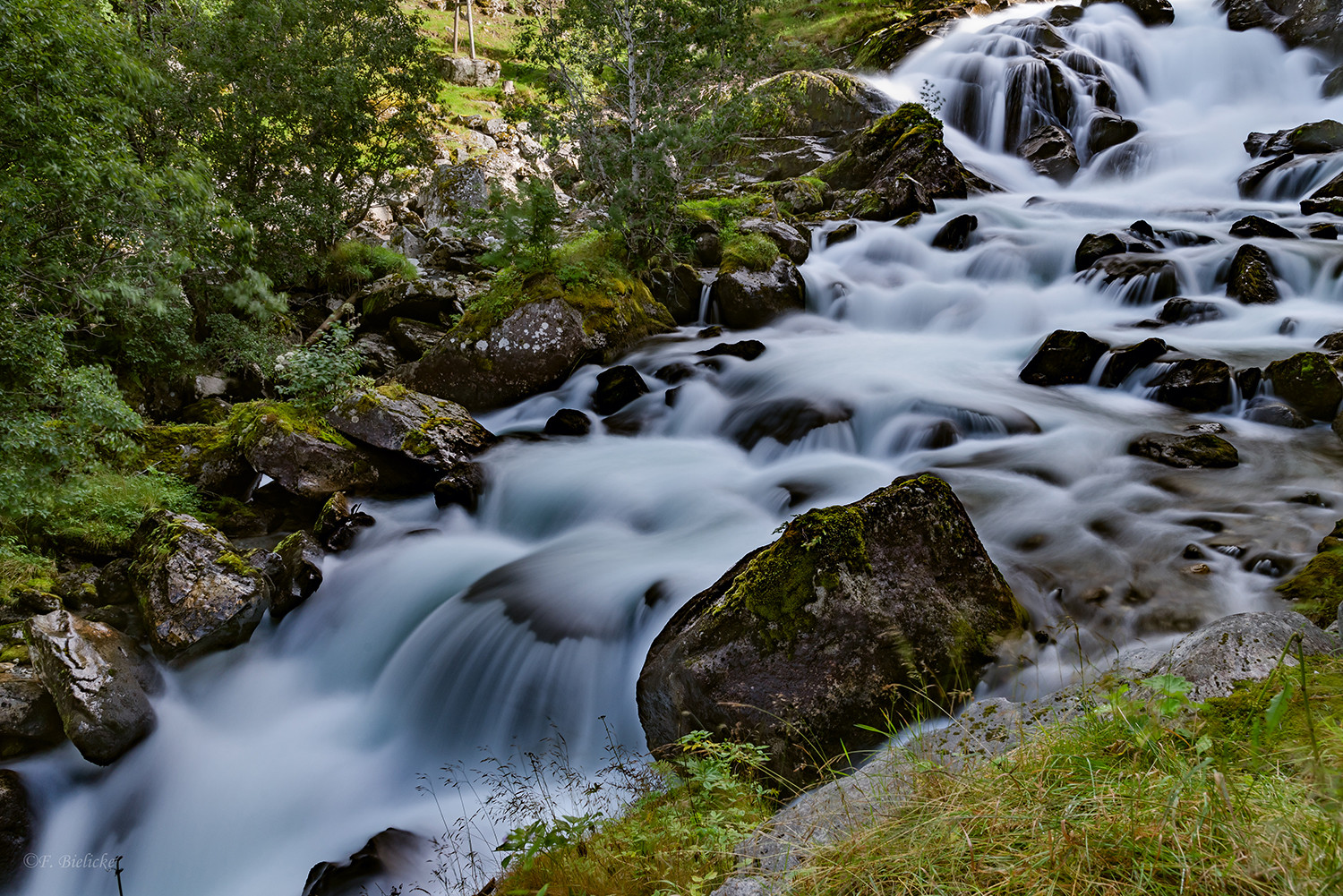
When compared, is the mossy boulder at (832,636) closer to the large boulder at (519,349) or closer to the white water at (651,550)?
the white water at (651,550)

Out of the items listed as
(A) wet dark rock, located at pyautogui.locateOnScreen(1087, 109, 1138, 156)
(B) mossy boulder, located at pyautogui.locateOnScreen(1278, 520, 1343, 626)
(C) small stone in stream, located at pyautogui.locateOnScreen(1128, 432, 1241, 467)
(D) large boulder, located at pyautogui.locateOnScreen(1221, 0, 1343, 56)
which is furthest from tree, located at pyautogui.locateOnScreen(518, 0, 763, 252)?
(D) large boulder, located at pyautogui.locateOnScreen(1221, 0, 1343, 56)

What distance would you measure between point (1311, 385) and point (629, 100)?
10.9 m

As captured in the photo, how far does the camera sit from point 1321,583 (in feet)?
15.0

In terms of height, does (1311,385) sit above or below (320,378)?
below

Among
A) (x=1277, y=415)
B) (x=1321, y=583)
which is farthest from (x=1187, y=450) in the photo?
(x=1321, y=583)

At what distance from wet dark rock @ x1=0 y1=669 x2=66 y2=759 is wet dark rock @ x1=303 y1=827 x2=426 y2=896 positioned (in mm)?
2308

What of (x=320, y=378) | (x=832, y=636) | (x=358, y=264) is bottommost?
(x=832, y=636)

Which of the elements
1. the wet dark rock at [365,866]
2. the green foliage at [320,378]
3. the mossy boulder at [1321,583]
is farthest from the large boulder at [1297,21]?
the wet dark rock at [365,866]

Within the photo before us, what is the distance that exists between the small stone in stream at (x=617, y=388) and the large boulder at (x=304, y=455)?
11.0ft

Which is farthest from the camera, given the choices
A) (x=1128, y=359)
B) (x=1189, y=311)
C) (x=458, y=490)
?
(x=1189, y=311)

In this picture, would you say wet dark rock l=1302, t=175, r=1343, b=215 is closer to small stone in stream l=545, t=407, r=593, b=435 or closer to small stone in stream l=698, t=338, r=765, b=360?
small stone in stream l=698, t=338, r=765, b=360

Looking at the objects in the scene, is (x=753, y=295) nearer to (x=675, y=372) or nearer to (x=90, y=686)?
(x=675, y=372)

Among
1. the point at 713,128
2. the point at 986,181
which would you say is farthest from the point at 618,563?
the point at 986,181

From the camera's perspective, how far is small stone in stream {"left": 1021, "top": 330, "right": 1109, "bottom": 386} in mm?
9250
